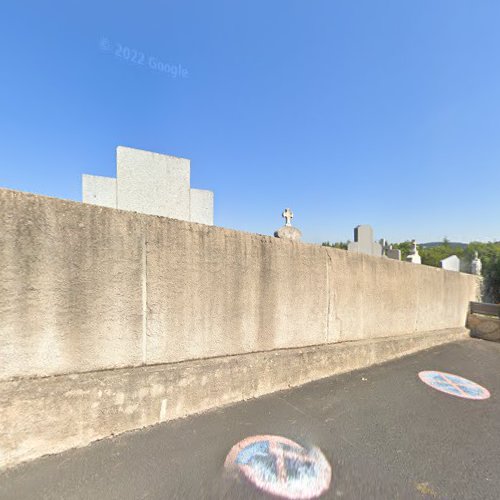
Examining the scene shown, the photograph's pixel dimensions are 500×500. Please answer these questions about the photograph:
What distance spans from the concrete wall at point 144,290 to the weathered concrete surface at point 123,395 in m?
0.12

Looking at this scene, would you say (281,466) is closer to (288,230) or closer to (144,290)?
(144,290)

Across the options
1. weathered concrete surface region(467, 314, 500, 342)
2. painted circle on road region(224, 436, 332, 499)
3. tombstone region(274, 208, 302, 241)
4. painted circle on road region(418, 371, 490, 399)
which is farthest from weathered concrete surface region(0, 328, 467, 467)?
weathered concrete surface region(467, 314, 500, 342)

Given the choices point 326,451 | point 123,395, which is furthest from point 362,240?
point 123,395

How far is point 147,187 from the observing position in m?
5.00

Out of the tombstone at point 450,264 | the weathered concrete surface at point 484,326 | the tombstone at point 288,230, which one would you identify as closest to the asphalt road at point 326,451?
the tombstone at point 288,230

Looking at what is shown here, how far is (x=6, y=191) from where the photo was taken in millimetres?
1835

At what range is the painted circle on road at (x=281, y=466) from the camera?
1771 mm

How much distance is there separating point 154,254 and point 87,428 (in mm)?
1488

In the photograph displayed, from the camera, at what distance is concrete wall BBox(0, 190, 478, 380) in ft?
6.26

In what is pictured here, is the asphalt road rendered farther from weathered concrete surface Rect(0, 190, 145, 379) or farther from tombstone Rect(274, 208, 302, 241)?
tombstone Rect(274, 208, 302, 241)

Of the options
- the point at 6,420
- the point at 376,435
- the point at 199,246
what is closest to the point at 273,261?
the point at 199,246

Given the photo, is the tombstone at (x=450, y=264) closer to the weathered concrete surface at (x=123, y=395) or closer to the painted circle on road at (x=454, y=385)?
the painted circle on road at (x=454, y=385)

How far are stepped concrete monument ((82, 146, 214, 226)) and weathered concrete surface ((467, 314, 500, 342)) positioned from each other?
7.61 metres

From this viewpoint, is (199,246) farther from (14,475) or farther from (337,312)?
(337,312)
